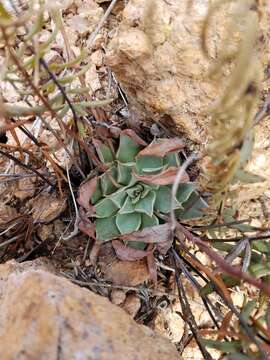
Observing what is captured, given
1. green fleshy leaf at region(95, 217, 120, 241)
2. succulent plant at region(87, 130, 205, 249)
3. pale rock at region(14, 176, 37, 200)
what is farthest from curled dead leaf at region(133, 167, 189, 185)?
pale rock at region(14, 176, 37, 200)

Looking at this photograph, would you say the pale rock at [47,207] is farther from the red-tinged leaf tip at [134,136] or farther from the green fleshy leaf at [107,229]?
the red-tinged leaf tip at [134,136]

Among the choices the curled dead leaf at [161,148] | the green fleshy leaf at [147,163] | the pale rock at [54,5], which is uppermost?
the pale rock at [54,5]

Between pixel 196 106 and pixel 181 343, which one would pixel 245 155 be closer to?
pixel 196 106

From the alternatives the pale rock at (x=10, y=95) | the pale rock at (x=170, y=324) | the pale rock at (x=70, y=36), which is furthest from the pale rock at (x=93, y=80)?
the pale rock at (x=170, y=324)

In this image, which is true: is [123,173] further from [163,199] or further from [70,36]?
[70,36]

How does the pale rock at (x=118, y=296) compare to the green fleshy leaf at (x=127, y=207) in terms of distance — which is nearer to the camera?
the green fleshy leaf at (x=127, y=207)
